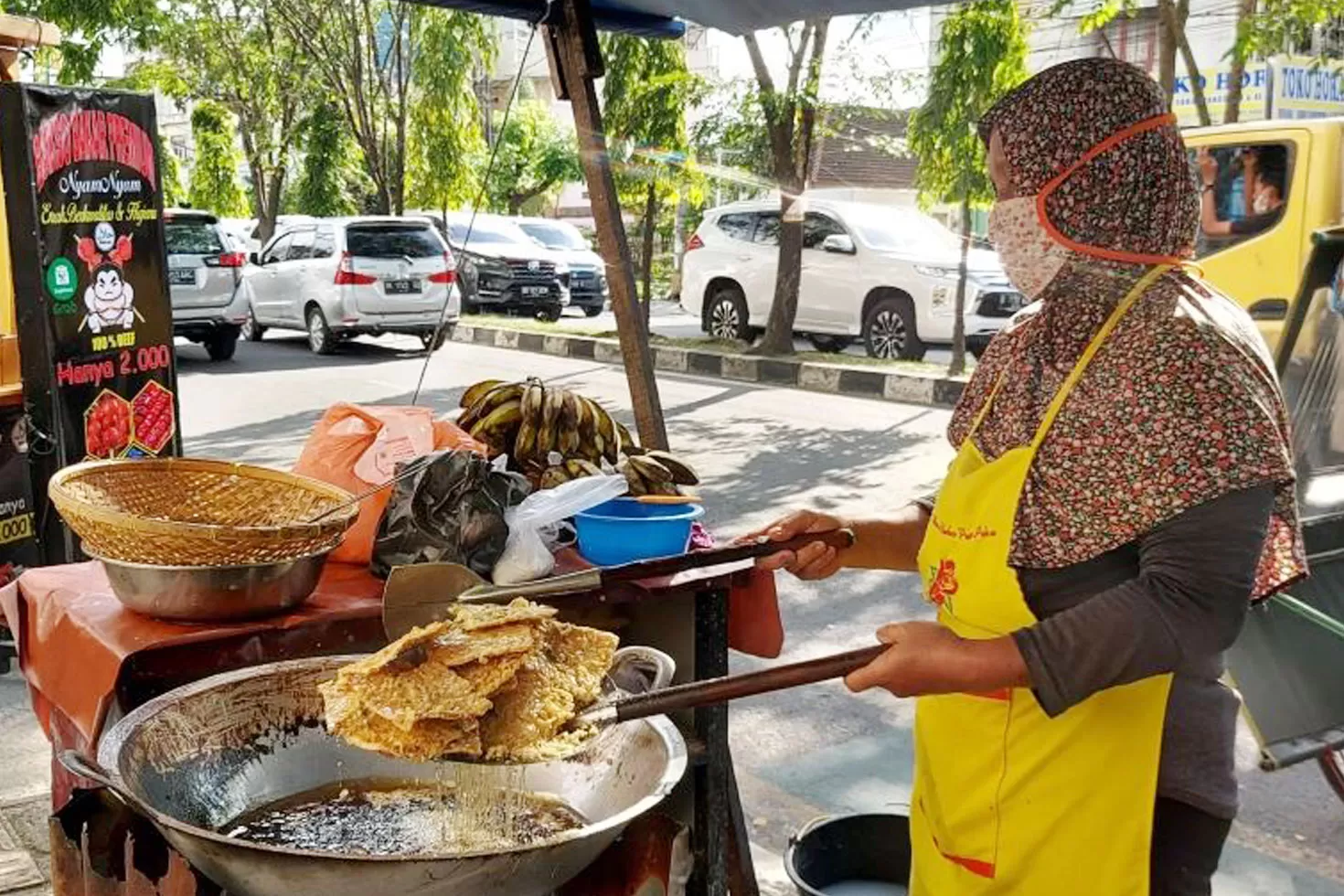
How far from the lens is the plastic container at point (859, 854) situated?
282 cm

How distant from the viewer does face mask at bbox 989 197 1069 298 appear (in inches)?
68.3

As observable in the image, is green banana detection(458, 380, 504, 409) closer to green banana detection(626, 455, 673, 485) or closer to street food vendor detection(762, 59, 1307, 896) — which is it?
green banana detection(626, 455, 673, 485)

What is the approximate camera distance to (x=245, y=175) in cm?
3388

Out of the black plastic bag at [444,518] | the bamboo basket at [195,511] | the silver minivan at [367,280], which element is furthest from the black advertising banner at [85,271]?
the silver minivan at [367,280]

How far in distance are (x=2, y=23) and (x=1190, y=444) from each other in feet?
14.8

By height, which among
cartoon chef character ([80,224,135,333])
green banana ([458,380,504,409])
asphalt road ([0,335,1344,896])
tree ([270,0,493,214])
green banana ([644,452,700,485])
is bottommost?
asphalt road ([0,335,1344,896])

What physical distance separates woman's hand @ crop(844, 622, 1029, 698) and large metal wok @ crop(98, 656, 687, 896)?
347 millimetres

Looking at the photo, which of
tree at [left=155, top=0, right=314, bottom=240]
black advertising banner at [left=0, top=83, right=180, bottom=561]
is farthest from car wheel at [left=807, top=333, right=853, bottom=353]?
black advertising banner at [left=0, top=83, right=180, bottom=561]

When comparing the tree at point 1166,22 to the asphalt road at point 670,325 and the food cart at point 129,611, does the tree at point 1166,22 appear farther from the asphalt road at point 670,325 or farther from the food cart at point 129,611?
the food cart at point 129,611

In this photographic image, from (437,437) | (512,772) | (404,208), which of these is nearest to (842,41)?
(404,208)

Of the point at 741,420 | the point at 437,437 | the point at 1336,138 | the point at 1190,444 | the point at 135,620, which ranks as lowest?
the point at 741,420

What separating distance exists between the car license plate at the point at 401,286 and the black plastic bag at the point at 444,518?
12.3 m

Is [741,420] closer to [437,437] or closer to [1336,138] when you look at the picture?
[1336,138]

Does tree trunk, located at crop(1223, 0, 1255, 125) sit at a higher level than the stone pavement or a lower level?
higher
